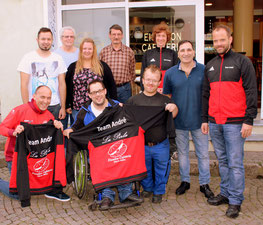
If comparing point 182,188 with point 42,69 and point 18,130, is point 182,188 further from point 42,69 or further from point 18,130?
point 42,69

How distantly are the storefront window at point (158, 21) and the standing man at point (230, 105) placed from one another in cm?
342

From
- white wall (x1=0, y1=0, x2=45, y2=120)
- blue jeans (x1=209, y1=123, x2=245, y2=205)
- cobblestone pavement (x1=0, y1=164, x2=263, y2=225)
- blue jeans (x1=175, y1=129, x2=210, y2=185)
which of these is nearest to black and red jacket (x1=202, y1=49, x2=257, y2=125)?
blue jeans (x1=209, y1=123, x2=245, y2=205)

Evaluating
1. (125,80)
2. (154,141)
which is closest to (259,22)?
(125,80)

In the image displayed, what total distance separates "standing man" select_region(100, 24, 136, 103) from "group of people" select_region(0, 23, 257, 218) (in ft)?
0.08

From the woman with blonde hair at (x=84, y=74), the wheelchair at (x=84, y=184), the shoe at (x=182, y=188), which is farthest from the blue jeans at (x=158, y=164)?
the woman with blonde hair at (x=84, y=74)

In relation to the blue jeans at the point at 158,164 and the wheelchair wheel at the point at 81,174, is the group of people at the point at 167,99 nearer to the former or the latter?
the blue jeans at the point at 158,164

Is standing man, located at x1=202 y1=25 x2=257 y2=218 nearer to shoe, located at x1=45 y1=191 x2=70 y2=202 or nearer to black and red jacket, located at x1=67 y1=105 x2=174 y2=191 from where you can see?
black and red jacket, located at x1=67 y1=105 x2=174 y2=191

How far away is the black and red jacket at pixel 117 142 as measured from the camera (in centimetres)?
385

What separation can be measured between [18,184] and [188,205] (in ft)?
6.88

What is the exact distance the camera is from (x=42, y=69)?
178 inches

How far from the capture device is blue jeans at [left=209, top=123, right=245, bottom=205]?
366 cm

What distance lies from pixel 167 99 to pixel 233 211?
1.50m

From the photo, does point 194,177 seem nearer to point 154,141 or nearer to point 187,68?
point 154,141

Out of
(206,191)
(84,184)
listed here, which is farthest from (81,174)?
(206,191)
